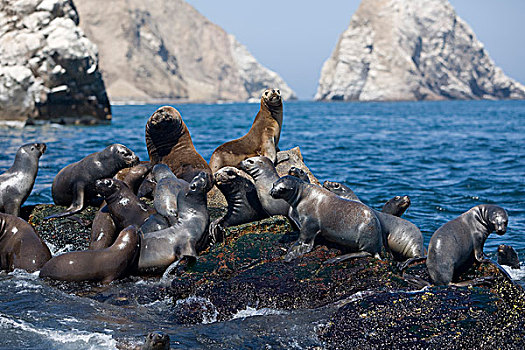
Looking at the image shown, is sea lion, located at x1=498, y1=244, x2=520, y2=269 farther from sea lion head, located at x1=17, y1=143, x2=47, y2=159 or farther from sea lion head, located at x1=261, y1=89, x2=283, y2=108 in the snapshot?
sea lion head, located at x1=17, y1=143, x2=47, y2=159

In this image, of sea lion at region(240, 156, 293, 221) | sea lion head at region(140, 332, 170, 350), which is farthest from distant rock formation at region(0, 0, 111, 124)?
sea lion head at region(140, 332, 170, 350)

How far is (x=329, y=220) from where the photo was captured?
17.3 feet

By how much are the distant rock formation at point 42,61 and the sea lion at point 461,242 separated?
29.2m

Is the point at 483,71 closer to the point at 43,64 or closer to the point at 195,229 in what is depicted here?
the point at 43,64

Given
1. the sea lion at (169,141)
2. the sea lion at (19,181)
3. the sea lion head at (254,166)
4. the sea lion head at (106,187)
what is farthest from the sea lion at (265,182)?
the sea lion at (19,181)

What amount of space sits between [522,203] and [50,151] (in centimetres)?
1474

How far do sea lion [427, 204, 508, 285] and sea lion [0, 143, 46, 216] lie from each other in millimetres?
4733

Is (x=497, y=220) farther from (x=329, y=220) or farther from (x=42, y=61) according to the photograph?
(x=42, y=61)

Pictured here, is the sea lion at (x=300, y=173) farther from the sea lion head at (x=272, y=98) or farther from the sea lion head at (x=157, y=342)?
Result: the sea lion head at (x=157, y=342)

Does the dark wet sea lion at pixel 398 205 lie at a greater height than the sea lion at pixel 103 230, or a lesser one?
greater

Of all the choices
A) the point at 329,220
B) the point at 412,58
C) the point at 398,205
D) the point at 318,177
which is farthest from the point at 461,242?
the point at 412,58

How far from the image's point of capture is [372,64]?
125 meters

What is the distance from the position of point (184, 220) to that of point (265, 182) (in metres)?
Result: 1.14

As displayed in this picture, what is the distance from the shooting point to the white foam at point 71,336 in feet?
13.0
